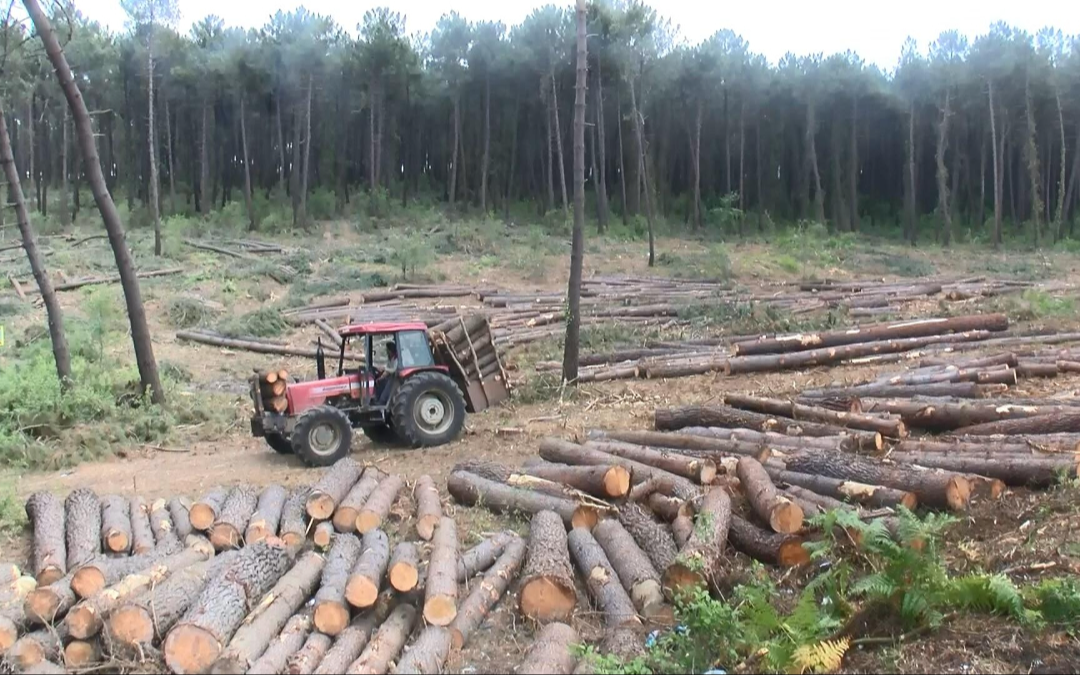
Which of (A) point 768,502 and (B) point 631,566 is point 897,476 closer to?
(A) point 768,502

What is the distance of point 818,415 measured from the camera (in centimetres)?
1091

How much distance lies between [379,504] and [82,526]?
2460 mm

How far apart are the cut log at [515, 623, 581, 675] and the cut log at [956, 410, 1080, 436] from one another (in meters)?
6.28

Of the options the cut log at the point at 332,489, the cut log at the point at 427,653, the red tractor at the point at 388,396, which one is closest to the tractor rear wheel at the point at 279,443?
the red tractor at the point at 388,396

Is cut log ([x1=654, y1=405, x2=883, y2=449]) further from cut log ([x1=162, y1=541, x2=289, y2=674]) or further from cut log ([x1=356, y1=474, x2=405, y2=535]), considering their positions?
cut log ([x1=162, y1=541, x2=289, y2=674])

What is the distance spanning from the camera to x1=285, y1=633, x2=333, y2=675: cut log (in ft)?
17.0

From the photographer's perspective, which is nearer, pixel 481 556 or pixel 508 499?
pixel 481 556

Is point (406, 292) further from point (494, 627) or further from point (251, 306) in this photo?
point (494, 627)

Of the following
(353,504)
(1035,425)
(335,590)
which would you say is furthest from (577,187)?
(335,590)

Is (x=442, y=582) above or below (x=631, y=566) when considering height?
above

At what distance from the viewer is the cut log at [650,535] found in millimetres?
6715

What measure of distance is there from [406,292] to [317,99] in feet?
80.4

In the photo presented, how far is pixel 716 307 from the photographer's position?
20.9 m

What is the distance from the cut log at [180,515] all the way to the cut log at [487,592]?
282 centimetres
